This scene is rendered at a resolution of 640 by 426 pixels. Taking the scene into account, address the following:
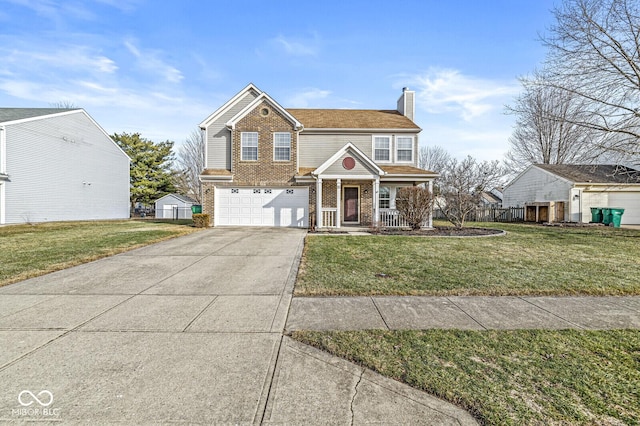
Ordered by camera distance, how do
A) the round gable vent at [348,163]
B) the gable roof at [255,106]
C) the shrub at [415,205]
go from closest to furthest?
1. the shrub at [415,205]
2. the round gable vent at [348,163]
3. the gable roof at [255,106]

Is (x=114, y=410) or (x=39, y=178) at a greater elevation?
(x=39, y=178)

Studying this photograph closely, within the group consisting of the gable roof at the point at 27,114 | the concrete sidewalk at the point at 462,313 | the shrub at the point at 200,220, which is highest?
the gable roof at the point at 27,114

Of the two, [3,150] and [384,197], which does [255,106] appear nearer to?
[384,197]

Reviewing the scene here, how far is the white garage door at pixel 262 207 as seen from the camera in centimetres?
1669

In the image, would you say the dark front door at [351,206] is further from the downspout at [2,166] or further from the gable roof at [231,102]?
the downspout at [2,166]

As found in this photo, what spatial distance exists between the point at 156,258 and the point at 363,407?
7518mm

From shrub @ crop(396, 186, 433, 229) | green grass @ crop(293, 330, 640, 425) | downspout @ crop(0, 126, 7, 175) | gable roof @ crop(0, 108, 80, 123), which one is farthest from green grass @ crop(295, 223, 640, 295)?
gable roof @ crop(0, 108, 80, 123)

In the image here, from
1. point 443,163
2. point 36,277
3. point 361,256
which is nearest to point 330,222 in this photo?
point 361,256

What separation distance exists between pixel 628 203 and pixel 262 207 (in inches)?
1005

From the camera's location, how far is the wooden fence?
25.1m

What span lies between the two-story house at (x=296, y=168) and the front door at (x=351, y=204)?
0.19 feet

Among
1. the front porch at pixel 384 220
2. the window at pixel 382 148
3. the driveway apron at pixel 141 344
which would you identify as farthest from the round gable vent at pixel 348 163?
the driveway apron at pixel 141 344

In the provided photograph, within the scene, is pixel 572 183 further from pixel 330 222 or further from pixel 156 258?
pixel 156 258

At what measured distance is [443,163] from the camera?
45.6 metres
